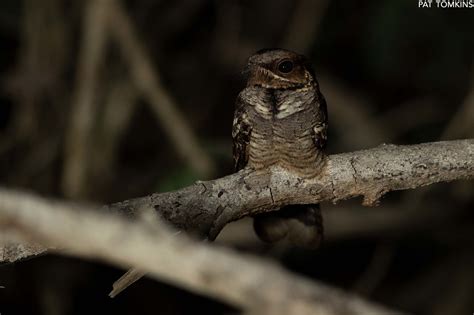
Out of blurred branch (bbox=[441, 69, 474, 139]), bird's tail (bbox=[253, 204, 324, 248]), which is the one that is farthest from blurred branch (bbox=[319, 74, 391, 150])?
bird's tail (bbox=[253, 204, 324, 248])

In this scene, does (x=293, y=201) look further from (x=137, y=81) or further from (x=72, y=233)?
(x=137, y=81)

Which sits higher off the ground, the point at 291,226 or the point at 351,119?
the point at 351,119

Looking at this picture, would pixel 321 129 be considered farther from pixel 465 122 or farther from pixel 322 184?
pixel 465 122

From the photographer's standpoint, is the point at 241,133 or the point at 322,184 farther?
the point at 241,133

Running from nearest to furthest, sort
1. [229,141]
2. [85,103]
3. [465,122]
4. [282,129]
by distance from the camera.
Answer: [282,129] < [465,122] < [85,103] < [229,141]

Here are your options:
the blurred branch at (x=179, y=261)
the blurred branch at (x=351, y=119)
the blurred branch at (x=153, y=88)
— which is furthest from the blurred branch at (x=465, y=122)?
the blurred branch at (x=179, y=261)

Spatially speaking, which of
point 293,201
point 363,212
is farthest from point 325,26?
point 293,201

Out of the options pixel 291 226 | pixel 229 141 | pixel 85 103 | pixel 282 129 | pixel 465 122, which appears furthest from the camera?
pixel 229 141

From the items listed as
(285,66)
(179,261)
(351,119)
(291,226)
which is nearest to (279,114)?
(285,66)
